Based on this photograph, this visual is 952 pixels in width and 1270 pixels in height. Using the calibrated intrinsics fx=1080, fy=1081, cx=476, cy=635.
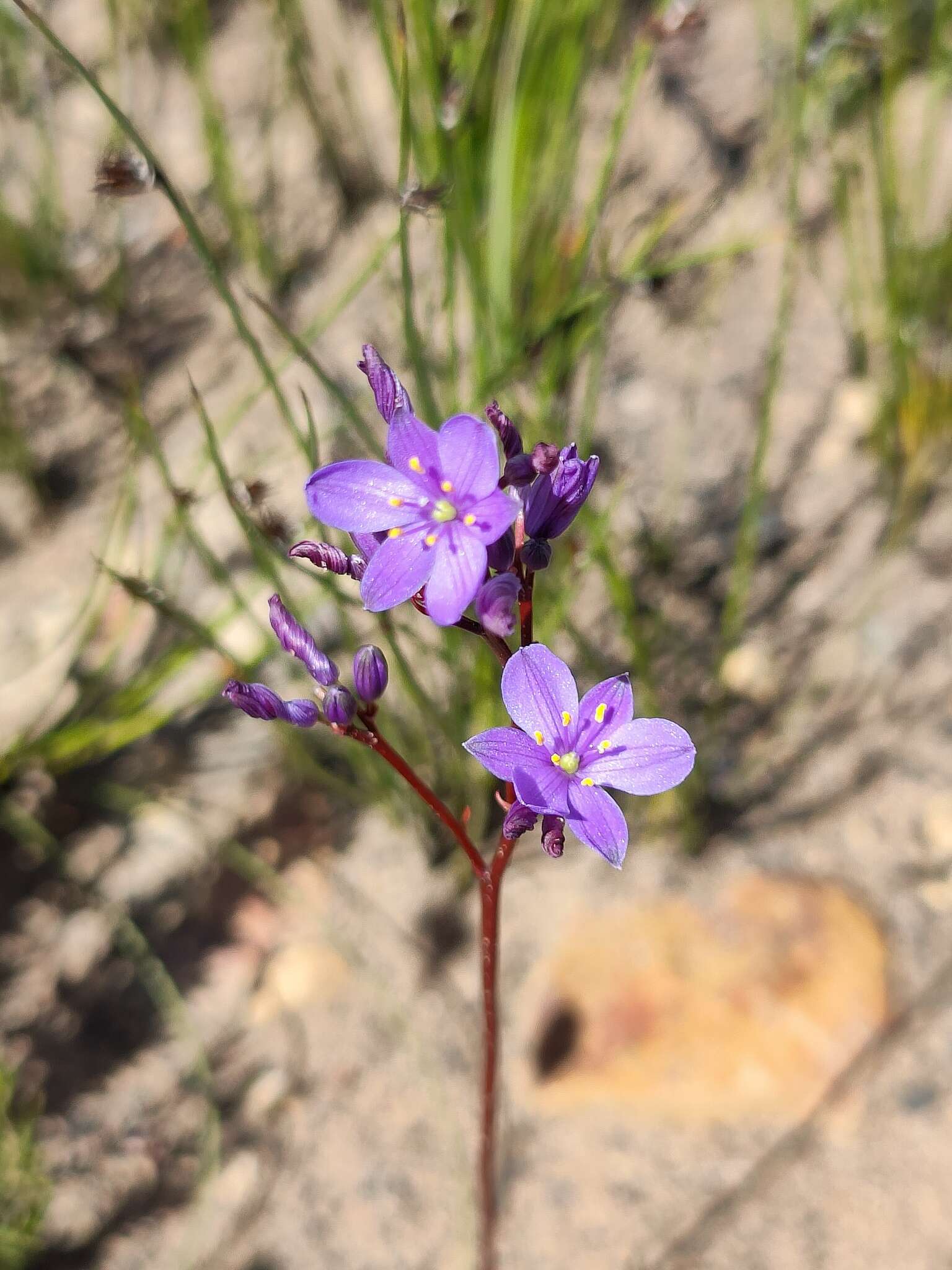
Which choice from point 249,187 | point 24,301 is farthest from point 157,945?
point 249,187

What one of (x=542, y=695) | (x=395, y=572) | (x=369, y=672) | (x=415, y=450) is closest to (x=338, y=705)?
(x=369, y=672)

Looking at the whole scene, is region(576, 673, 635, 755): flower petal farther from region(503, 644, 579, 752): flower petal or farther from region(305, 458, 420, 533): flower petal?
region(305, 458, 420, 533): flower petal

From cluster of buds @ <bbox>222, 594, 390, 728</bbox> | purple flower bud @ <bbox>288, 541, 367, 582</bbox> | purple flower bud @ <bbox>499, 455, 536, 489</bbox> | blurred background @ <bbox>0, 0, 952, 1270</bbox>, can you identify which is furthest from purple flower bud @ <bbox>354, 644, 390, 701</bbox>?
blurred background @ <bbox>0, 0, 952, 1270</bbox>

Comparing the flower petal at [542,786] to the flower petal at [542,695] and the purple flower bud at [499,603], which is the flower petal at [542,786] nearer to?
the flower petal at [542,695]

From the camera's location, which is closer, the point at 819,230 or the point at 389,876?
the point at 389,876

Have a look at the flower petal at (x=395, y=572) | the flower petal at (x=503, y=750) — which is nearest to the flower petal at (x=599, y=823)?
the flower petal at (x=503, y=750)

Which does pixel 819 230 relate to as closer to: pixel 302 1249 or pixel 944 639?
pixel 944 639
